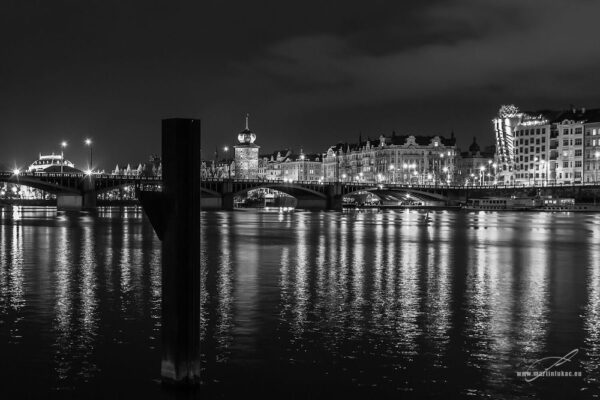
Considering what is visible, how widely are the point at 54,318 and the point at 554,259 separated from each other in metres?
29.8

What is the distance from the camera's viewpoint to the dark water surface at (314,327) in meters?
14.6

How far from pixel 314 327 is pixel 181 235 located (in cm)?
811

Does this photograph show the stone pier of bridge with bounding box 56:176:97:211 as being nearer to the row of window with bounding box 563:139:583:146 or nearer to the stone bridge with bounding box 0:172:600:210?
the stone bridge with bounding box 0:172:600:210

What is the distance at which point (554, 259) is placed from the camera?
4128 centimetres

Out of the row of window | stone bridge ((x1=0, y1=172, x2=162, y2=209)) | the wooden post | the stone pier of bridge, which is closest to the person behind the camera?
the wooden post

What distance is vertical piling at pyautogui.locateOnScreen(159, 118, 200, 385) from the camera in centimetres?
1223

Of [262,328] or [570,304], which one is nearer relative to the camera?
[262,328]

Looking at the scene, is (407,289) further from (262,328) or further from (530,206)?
(530,206)

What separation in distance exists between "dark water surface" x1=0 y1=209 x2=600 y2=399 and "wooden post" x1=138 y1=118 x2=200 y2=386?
175 centimetres

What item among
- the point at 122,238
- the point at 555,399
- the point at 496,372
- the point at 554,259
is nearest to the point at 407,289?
the point at 496,372

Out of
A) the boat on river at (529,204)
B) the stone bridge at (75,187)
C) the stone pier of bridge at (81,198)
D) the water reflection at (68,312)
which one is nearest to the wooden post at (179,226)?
the water reflection at (68,312)

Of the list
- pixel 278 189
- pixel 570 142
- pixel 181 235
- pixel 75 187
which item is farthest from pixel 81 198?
pixel 570 142

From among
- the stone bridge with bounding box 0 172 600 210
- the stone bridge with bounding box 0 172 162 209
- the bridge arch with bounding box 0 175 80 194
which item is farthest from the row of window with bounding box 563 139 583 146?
the bridge arch with bounding box 0 175 80 194

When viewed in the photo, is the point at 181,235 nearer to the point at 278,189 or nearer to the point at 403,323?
the point at 403,323
